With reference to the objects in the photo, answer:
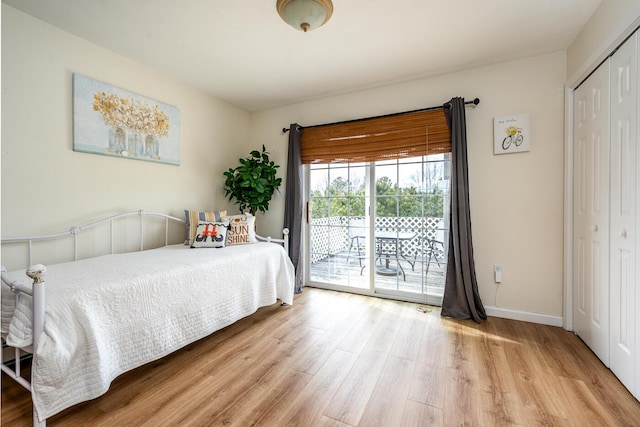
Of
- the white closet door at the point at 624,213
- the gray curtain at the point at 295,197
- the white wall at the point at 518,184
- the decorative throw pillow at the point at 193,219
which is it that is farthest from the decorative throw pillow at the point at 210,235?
the white closet door at the point at 624,213

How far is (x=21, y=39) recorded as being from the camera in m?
2.22

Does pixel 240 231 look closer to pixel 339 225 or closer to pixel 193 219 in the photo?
pixel 193 219

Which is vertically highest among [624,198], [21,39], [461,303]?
[21,39]

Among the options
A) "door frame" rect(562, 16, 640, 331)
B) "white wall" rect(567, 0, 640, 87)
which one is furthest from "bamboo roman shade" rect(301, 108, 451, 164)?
"white wall" rect(567, 0, 640, 87)

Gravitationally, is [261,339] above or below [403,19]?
below

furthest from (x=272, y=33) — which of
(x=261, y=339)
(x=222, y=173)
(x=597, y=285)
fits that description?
(x=597, y=285)

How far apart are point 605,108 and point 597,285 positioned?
1.22 metres

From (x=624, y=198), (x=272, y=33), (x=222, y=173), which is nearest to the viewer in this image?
(x=624, y=198)

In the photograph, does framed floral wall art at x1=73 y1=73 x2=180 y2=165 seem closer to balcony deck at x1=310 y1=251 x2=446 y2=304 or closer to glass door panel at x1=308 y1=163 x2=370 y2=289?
glass door panel at x1=308 y1=163 x2=370 y2=289

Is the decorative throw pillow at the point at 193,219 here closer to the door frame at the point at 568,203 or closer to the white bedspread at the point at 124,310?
the white bedspread at the point at 124,310

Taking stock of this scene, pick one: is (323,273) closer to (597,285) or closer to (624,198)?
(597,285)

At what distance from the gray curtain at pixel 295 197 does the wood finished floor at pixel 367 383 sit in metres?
1.14

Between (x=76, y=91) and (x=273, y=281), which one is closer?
(x=76, y=91)

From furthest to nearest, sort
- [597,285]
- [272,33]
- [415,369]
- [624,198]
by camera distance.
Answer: [272,33] < [597,285] < [415,369] < [624,198]
